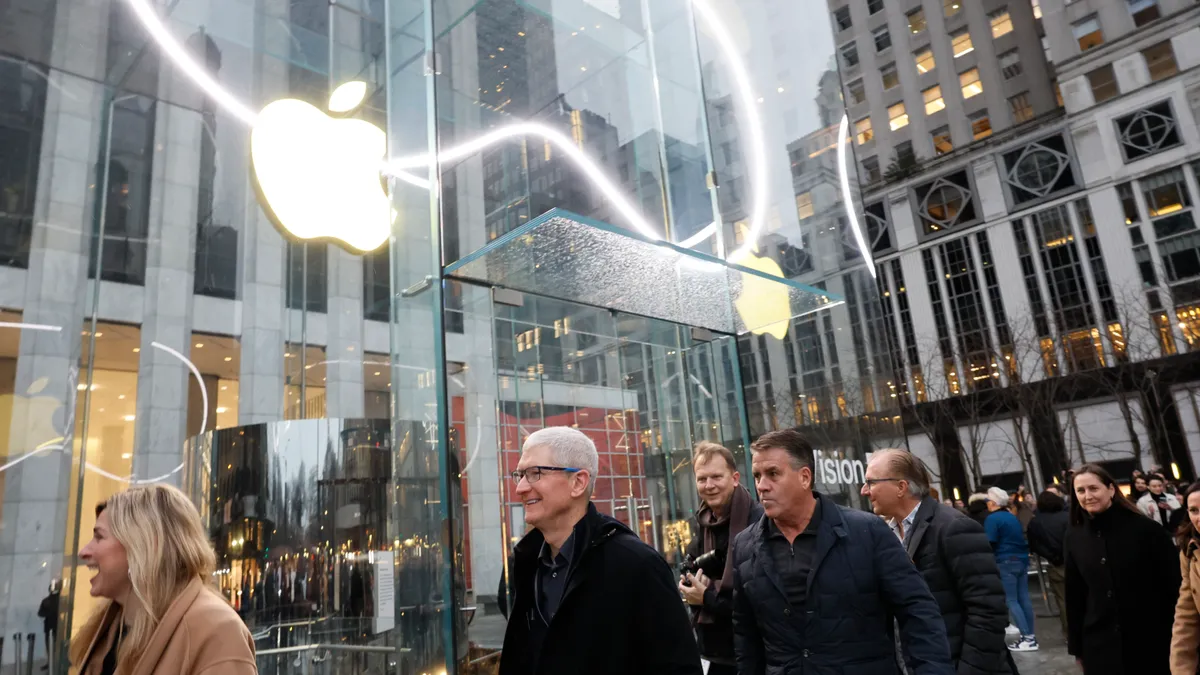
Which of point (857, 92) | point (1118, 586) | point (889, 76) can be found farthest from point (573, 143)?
point (857, 92)

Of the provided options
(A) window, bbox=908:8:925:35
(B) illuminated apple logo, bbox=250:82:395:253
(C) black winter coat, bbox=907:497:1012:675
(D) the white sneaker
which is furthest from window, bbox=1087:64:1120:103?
(C) black winter coat, bbox=907:497:1012:675

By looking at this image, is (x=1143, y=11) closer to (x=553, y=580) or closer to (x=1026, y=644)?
(x=1026, y=644)

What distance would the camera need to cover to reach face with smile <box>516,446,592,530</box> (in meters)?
2.25

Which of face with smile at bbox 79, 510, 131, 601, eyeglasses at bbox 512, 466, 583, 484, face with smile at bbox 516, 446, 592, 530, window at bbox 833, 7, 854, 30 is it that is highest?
window at bbox 833, 7, 854, 30

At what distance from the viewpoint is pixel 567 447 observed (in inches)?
91.5

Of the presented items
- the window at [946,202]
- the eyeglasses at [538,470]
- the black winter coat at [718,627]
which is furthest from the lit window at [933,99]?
the eyeglasses at [538,470]

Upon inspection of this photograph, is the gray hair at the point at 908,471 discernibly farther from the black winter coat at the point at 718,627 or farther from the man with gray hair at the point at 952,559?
the black winter coat at the point at 718,627

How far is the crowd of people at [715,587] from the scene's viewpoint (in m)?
2.05

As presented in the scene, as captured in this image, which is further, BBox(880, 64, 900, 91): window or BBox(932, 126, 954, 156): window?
BBox(880, 64, 900, 91): window

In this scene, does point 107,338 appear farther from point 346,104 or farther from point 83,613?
point 346,104

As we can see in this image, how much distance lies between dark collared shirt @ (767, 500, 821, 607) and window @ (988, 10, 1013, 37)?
50.3 meters

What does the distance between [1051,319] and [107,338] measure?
127ft

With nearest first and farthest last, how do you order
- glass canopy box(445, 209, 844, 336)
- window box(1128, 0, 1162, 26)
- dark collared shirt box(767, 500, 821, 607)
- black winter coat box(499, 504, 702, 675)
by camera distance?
black winter coat box(499, 504, 702, 675)
dark collared shirt box(767, 500, 821, 607)
glass canopy box(445, 209, 844, 336)
window box(1128, 0, 1162, 26)

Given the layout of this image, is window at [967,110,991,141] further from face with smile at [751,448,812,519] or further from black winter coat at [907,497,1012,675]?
face with smile at [751,448,812,519]
